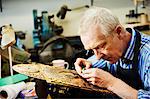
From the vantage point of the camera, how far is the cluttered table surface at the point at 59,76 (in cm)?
135

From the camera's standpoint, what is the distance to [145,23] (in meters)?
3.17

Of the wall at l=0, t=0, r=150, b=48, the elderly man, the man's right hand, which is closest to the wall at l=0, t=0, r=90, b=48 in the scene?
the wall at l=0, t=0, r=150, b=48

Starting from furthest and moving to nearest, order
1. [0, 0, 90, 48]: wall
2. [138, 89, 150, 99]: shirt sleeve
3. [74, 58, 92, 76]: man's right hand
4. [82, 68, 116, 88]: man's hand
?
[0, 0, 90, 48]: wall → [74, 58, 92, 76]: man's right hand → [82, 68, 116, 88]: man's hand → [138, 89, 150, 99]: shirt sleeve

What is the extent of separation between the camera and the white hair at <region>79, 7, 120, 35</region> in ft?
4.14

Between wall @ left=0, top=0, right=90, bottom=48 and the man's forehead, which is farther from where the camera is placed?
wall @ left=0, top=0, right=90, bottom=48

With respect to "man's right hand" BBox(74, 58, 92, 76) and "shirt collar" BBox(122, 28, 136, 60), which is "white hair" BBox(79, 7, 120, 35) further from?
"man's right hand" BBox(74, 58, 92, 76)

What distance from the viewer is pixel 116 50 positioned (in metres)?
1.37

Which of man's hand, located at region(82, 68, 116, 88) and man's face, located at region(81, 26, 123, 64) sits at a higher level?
man's face, located at region(81, 26, 123, 64)

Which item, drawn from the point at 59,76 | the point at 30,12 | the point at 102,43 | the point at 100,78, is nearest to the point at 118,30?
the point at 102,43

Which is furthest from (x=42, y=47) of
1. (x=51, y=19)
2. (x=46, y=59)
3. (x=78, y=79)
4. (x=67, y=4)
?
(x=78, y=79)

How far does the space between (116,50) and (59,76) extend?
336 millimetres

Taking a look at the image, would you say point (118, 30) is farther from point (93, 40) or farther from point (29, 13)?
point (29, 13)

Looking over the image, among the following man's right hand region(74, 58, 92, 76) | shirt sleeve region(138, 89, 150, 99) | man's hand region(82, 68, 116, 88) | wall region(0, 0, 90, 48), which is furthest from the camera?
wall region(0, 0, 90, 48)

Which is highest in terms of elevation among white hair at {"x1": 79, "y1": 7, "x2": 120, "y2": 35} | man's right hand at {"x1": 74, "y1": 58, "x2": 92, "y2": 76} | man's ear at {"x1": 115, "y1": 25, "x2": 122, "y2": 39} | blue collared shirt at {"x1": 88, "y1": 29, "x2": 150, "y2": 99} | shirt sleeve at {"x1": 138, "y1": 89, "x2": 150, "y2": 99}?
white hair at {"x1": 79, "y1": 7, "x2": 120, "y2": 35}
